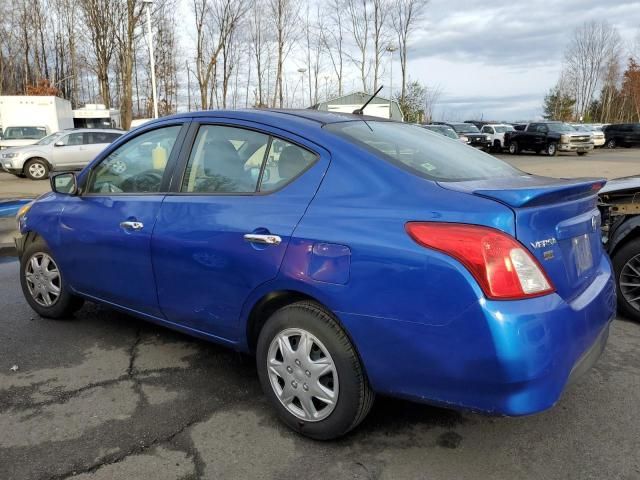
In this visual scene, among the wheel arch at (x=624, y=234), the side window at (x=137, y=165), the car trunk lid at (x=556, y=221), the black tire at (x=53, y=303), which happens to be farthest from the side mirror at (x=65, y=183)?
the wheel arch at (x=624, y=234)

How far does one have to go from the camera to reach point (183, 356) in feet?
12.1

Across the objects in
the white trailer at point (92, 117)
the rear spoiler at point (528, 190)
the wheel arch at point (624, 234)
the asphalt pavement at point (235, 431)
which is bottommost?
the asphalt pavement at point (235, 431)

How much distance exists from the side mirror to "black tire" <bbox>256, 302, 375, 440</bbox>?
2.10m

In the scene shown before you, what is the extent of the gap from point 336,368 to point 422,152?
1.22 m

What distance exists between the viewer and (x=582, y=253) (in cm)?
256

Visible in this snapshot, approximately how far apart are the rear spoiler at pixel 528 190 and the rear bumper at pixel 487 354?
0.40 m

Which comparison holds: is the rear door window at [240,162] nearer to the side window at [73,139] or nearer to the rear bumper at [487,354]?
the rear bumper at [487,354]

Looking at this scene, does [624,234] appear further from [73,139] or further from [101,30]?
[101,30]

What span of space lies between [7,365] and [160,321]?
42.2 inches

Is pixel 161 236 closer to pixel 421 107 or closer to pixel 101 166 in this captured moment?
pixel 101 166

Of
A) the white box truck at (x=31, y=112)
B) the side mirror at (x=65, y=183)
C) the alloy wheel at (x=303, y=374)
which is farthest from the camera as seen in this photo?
the white box truck at (x=31, y=112)

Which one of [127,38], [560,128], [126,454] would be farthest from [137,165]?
[127,38]

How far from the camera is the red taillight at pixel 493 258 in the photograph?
2096 millimetres

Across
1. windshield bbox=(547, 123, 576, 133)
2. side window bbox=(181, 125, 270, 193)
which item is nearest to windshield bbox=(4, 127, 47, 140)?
side window bbox=(181, 125, 270, 193)
